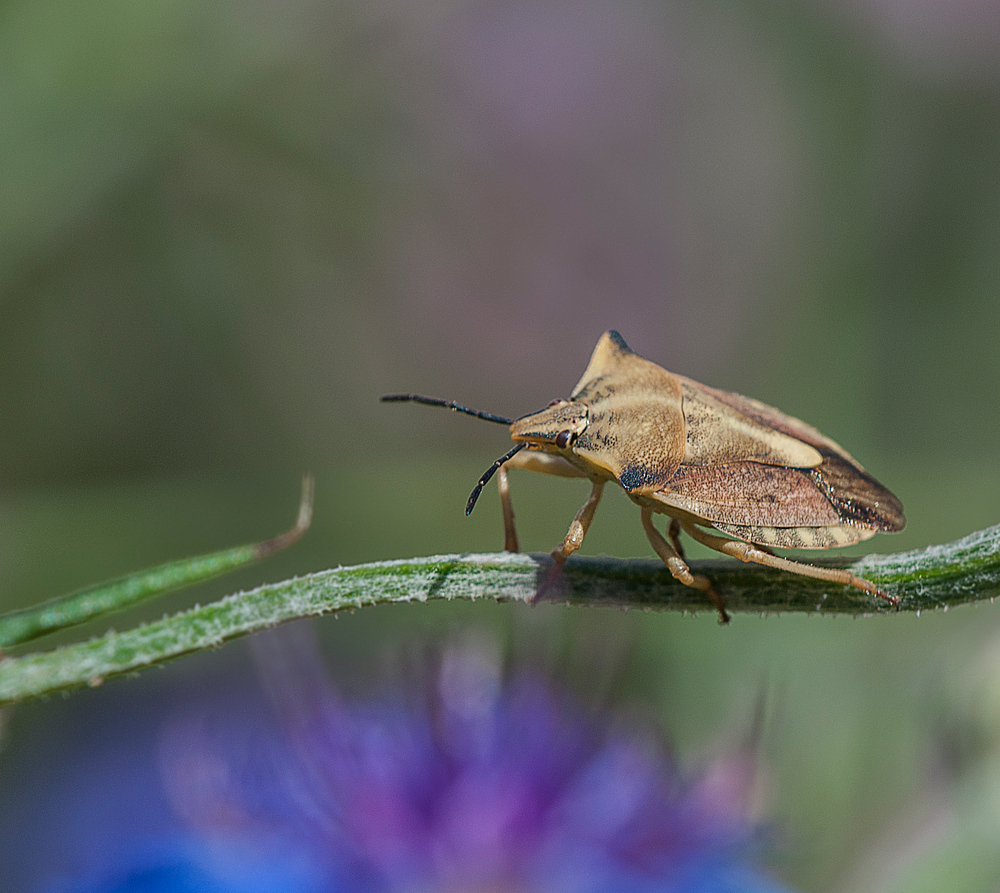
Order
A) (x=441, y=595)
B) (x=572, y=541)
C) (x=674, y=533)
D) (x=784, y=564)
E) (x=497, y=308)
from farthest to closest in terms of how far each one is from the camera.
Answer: (x=497, y=308)
(x=674, y=533)
(x=572, y=541)
(x=784, y=564)
(x=441, y=595)

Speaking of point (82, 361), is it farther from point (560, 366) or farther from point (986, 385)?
point (986, 385)

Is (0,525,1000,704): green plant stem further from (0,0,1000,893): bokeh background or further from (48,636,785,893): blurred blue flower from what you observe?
(0,0,1000,893): bokeh background

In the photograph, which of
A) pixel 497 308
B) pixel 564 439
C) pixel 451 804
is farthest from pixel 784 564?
pixel 497 308

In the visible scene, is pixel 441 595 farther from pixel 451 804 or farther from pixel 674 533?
pixel 451 804

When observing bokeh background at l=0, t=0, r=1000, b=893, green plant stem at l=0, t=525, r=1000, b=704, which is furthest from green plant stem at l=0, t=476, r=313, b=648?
bokeh background at l=0, t=0, r=1000, b=893

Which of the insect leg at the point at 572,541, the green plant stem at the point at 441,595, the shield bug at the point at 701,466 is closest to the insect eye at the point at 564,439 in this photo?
the shield bug at the point at 701,466

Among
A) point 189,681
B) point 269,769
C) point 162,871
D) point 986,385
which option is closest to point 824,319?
point 986,385
